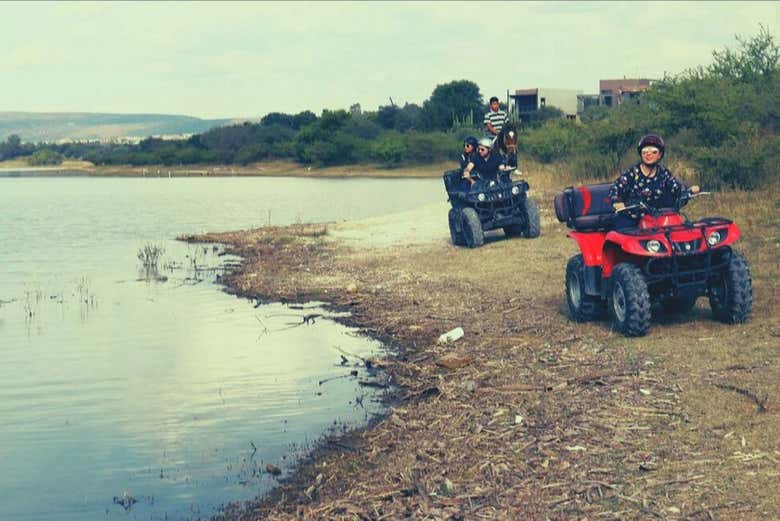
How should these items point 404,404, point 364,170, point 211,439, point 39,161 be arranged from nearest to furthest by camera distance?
point 211,439 → point 404,404 → point 364,170 → point 39,161

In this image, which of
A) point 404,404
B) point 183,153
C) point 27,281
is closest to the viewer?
point 404,404

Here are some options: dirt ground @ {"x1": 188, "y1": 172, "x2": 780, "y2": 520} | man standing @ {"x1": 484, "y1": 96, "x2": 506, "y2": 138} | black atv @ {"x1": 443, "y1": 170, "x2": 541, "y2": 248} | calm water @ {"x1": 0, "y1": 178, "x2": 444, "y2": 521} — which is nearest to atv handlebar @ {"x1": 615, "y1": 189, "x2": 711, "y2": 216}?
dirt ground @ {"x1": 188, "y1": 172, "x2": 780, "y2": 520}

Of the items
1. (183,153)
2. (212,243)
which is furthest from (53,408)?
(183,153)

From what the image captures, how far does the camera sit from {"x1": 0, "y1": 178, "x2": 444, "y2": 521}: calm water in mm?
8617

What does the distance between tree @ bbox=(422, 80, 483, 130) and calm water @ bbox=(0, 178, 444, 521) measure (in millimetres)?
71300

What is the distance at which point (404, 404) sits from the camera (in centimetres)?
1057

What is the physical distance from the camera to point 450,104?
97688 mm

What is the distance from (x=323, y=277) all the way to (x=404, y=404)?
30.2ft

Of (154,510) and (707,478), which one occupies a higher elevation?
(707,478)

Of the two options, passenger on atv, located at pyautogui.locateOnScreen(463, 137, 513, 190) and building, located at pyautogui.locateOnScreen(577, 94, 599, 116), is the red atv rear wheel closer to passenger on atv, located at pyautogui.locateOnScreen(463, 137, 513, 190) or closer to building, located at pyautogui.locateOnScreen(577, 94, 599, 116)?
passenger on atv, located at pyautogui.locateOnScreen(463, 137, 513, 190)

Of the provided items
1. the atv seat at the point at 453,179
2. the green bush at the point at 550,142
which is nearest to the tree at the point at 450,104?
the green bush at the point at 550,142

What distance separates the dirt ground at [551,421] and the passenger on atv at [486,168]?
14.7 ft

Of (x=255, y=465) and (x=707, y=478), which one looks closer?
(x=707, y=478)

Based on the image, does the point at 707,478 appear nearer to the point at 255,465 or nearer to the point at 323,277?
the point at 255,465
